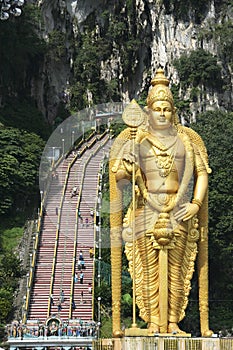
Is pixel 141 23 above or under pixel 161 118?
above

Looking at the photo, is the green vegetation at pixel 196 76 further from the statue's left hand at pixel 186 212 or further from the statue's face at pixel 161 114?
the statue's left hand at pixel 186 212

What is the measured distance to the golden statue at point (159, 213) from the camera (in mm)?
9547

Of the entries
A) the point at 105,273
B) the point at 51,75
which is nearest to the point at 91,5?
the point at 51,75

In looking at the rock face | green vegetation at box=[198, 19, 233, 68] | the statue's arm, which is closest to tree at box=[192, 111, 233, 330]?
the statue's arm

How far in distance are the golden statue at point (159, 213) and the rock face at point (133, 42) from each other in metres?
19.0

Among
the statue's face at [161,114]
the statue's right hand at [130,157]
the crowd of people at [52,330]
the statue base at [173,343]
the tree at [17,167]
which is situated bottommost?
the statue base at [173,343]

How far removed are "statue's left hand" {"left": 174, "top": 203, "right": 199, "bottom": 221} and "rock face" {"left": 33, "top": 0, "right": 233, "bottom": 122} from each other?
19365 millimetres

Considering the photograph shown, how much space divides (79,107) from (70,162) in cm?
1035

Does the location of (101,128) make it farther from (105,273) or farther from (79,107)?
(105,273)

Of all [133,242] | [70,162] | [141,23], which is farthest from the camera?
[141,23]

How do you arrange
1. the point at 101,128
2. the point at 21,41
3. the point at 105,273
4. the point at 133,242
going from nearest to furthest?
the point at 133,242 → the point at 105,273 → the point at 101,128 → the point at 21,41

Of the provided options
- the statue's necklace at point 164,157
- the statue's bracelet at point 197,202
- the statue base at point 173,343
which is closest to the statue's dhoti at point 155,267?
the statue's bracelet at point 197,202

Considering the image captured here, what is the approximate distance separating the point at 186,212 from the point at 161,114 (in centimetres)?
131

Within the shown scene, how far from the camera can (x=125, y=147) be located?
32.0 feet
